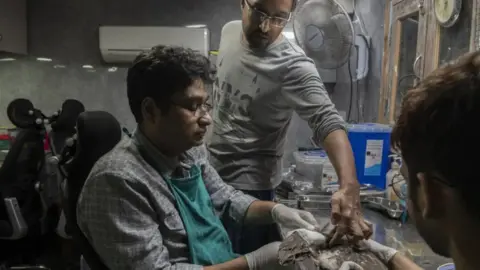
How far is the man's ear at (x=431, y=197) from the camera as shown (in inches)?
25.0

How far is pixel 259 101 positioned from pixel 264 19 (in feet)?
1.03

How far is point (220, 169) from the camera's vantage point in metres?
1.80

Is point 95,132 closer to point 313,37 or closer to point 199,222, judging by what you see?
point 199,222

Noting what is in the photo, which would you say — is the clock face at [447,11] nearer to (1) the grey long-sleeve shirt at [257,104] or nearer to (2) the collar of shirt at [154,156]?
(1) the grey long-sleeve shirt at [257,104]

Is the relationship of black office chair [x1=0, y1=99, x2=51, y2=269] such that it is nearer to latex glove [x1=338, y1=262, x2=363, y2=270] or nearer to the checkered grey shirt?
the checkered grey shirt

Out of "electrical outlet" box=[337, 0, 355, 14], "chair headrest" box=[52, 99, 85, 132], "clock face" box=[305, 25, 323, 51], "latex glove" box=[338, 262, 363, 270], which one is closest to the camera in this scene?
"latex glove" box=[338, 262, 363, 270]

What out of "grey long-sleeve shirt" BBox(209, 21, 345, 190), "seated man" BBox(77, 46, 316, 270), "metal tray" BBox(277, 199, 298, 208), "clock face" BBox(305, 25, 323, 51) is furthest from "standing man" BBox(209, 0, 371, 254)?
"clock face" BBox(305, 25, 323, 51)

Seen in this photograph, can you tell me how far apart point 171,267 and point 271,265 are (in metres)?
0.31

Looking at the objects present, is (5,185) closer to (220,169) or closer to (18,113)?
(18,113)

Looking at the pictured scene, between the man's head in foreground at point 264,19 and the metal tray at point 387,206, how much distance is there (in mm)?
872

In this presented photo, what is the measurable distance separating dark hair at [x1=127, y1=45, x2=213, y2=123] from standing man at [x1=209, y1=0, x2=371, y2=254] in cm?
43

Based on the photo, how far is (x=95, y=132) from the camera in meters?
1.67

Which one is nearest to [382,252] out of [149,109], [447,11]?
[149,109]

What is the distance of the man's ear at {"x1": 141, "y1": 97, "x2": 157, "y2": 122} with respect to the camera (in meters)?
1.25
